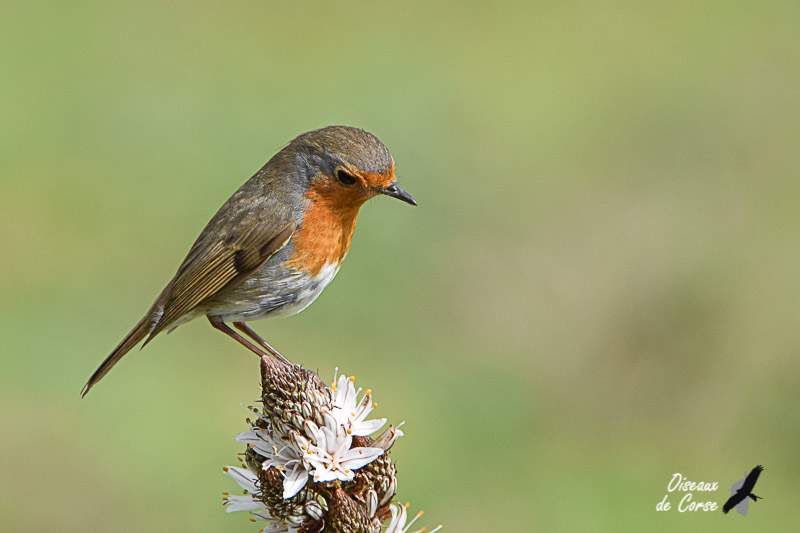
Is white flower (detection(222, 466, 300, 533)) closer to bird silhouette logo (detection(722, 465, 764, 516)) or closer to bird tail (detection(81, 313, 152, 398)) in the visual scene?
bird tail (detection(81, 313, 152, 398))

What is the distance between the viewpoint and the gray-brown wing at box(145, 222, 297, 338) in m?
3.77

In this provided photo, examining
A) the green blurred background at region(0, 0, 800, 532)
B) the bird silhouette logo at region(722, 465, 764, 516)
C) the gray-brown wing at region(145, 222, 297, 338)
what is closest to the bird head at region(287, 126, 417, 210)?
the gray-brown wing at region(145, 222, 297, 338)

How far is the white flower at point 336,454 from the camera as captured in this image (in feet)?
8.81

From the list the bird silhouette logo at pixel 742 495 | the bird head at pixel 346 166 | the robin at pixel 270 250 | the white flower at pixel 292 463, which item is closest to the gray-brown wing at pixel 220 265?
the robin at pixel 270 250

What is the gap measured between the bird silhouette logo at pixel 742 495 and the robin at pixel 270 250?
301 cm

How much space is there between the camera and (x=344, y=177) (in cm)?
373

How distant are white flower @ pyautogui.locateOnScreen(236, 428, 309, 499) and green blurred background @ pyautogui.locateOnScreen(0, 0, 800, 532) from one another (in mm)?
3249

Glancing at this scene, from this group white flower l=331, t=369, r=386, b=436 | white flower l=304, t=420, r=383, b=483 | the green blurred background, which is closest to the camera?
white flower l=304, t=420, r=383, b=483

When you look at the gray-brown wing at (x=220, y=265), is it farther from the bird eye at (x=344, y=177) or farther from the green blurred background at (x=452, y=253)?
the green blurred background at (x=452, y=253)

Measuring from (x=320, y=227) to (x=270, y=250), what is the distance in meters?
0.20

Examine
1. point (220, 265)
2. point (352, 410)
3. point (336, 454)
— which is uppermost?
point (220, 265)

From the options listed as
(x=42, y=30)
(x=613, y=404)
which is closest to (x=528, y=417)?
(x=613, y=404)

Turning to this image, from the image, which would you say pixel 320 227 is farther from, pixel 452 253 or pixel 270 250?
pixel 452 253

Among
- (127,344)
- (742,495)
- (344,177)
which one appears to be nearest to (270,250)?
(344,177)
